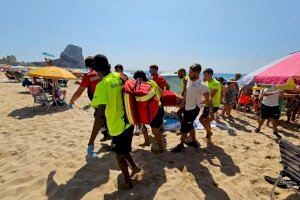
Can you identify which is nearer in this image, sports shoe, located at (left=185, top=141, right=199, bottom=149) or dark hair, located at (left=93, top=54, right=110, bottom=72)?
dark hair, located at (left=93, top=54, right=110, bottom=72)

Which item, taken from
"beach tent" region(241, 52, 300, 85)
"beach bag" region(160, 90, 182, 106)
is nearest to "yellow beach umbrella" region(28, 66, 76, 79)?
"beach bag" region(160, 90, 182, 106)

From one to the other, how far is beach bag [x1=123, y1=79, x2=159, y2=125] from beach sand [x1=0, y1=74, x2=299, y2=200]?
112 centimetres

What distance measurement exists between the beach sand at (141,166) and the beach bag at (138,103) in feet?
3.66

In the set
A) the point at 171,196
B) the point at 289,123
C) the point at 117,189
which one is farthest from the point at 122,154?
the point at 289,123

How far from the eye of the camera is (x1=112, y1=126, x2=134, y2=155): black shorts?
362cm

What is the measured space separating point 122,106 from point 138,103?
0.25 m

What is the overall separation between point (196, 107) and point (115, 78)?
2308mm

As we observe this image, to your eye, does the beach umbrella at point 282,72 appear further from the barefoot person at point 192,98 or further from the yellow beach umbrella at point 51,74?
the yellow beach umbrella at point 51,74

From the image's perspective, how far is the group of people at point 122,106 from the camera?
353cm

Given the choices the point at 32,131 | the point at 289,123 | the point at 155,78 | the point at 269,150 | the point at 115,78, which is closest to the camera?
the point at 115,78

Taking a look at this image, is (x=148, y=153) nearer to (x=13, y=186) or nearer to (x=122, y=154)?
(x=122, y=154)

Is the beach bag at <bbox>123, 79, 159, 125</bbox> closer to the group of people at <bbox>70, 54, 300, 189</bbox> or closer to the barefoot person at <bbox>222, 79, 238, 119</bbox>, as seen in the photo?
the group of people at <bbox>70, 54, 300, 189</bbox>

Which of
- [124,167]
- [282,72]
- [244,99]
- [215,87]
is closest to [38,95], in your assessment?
[215,87]

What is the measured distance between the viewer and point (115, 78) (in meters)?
3.59
